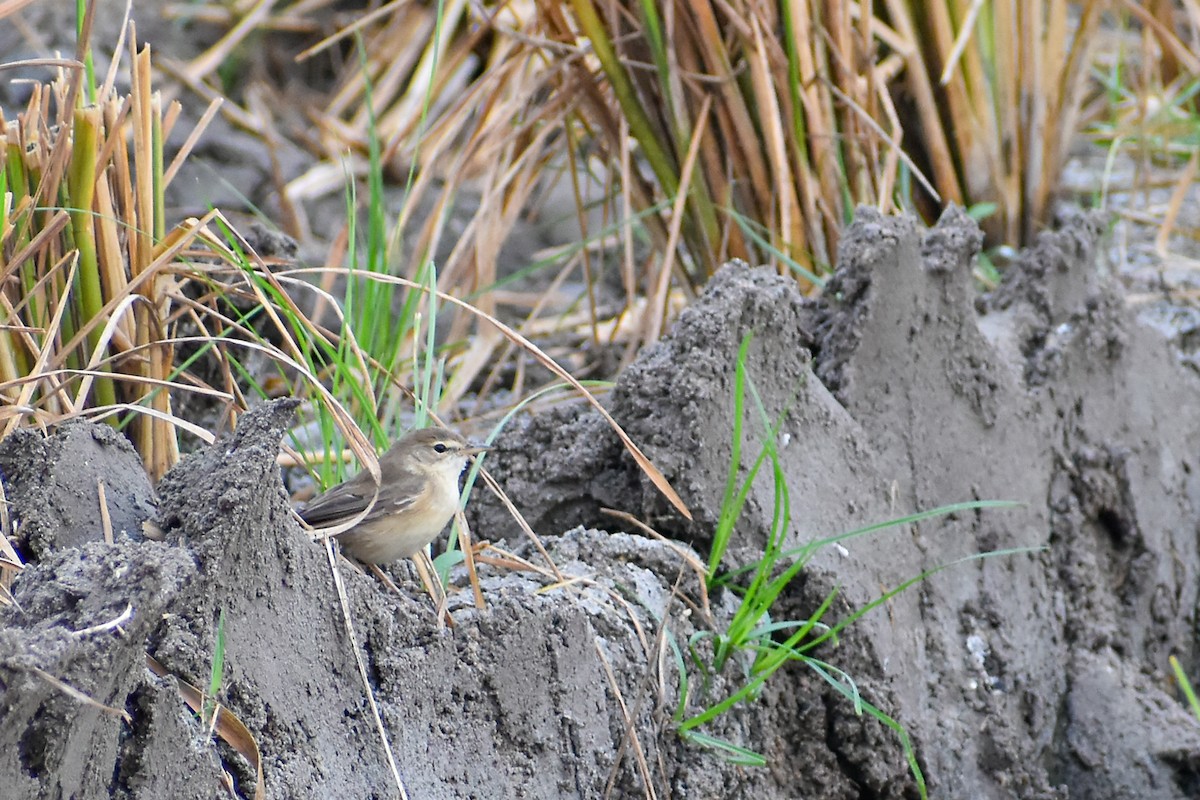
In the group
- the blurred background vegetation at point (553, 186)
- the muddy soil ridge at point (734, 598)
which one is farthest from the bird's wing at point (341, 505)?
the muddy soil ridge at point (734, 598)

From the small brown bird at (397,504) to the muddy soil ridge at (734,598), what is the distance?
0.58 ft

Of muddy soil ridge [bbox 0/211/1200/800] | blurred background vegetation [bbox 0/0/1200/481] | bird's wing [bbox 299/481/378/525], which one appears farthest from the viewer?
bird's wing [bbox 299/481/378/525]

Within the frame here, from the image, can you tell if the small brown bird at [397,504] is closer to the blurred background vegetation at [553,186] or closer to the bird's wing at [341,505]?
the bird's wing at [341,505]

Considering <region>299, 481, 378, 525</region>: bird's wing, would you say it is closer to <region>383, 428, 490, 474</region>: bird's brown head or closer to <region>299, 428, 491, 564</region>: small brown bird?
<region>299, 428, 491, 564</region>: small brown bird

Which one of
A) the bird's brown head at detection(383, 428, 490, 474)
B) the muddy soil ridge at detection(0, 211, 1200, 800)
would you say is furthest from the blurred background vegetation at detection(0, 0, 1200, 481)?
the muddy soil ridge at detection(0, 211, 1200, 800)

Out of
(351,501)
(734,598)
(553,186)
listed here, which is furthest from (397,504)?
(553,186)

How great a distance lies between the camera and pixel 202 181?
7434 millimetres

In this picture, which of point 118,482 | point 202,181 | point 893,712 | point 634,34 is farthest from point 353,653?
point 202,181

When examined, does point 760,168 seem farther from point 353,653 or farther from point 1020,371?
point 353,653

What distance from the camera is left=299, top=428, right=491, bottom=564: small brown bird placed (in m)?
2.52

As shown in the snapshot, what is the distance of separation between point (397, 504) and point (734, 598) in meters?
0.80

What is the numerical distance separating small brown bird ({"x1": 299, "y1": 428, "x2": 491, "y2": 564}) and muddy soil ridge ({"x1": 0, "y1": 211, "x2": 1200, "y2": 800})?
18 centimetres

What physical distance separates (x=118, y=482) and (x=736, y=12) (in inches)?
89.7

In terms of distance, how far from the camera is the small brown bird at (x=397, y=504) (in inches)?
99.1
